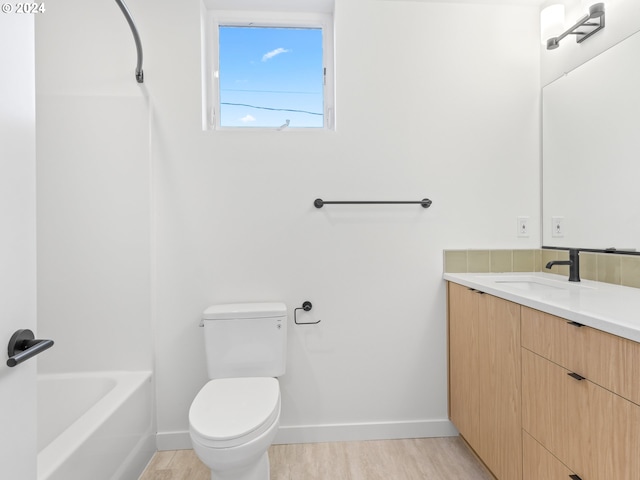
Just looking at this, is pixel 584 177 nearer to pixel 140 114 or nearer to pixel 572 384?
pixel 572 384

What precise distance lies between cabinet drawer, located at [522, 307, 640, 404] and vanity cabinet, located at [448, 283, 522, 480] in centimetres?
11

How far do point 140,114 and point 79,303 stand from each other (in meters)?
1.00

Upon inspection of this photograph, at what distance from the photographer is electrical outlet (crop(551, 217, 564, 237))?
1.83 metres

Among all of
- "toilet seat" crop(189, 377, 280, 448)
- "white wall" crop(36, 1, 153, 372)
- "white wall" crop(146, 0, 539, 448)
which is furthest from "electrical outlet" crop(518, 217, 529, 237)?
"white wall" crop(36, 1, 153, 372)

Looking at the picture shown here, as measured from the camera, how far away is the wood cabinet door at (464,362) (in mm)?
1604

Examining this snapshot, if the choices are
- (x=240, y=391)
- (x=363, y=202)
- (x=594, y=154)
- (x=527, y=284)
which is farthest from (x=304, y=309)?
(x=594, y=154)

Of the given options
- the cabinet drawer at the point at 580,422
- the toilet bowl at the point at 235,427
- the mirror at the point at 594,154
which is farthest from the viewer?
the mirror at the point at 594,154

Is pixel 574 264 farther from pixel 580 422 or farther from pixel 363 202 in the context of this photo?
pixel 363 202

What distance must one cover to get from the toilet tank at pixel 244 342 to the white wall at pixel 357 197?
18 cm

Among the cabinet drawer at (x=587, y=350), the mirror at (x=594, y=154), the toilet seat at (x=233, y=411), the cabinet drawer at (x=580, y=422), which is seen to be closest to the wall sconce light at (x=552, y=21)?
the mirror at (x=594, y=154)

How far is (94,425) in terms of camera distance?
50.3 inches

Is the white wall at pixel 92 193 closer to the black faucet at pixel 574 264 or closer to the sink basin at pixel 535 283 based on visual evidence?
the sink basin at pixel 535 283

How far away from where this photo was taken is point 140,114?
1776 mm

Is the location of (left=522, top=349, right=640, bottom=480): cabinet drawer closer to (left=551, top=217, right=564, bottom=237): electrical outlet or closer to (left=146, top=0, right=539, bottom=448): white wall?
(left=146, top=0, right=539, bottom=448): white wall
